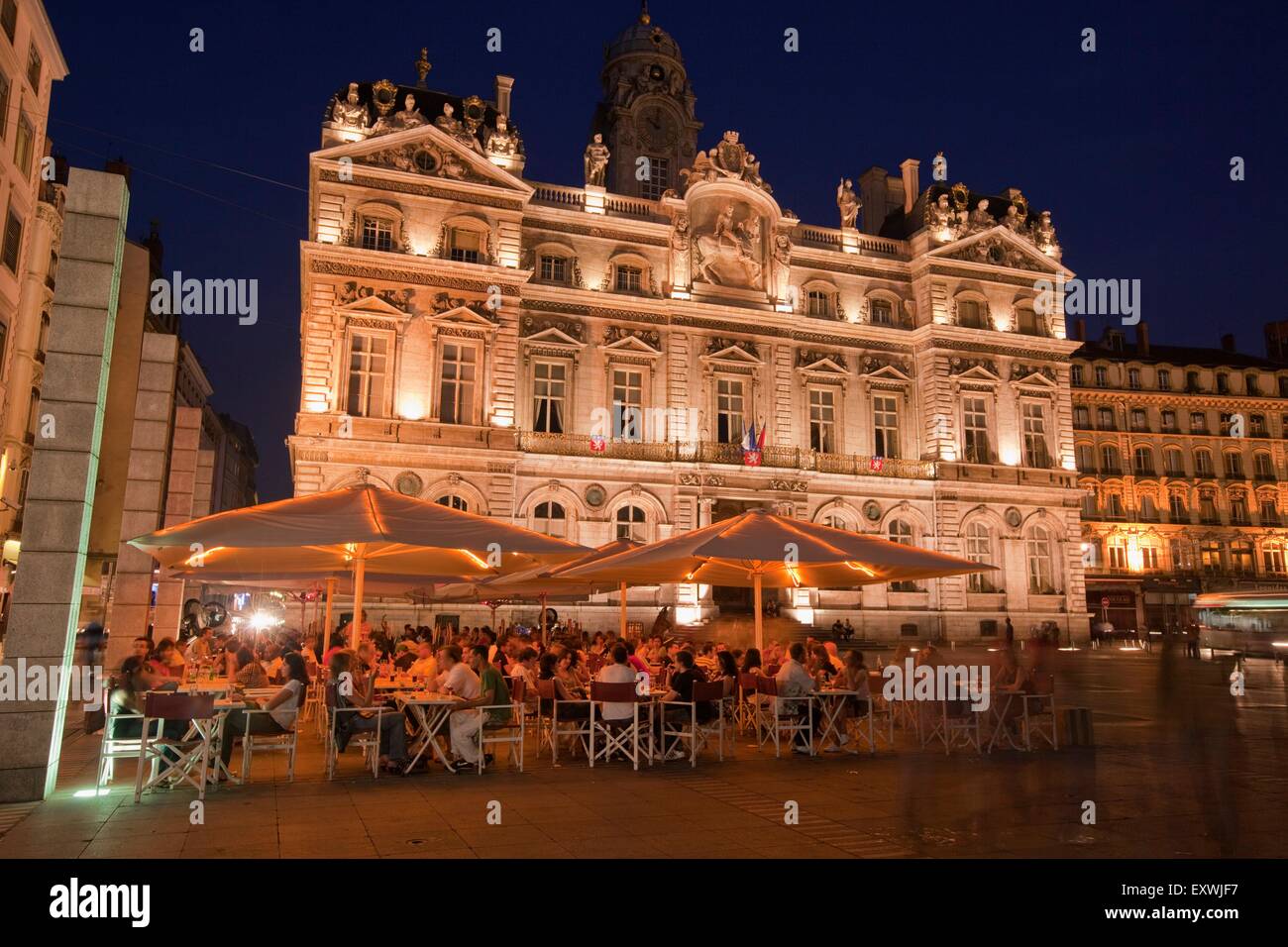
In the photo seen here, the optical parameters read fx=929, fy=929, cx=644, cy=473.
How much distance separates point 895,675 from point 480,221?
24553 millimetres

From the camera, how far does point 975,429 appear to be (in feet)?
129

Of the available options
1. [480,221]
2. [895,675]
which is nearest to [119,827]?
[895,675]

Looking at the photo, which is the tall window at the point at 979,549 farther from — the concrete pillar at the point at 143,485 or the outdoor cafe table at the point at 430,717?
the outdoor cafe table at the point at 430,717

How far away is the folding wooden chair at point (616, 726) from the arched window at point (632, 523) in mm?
21866

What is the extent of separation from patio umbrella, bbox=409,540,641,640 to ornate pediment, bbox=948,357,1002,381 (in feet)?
75.0

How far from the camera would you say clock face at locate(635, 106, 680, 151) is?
43.3 metres

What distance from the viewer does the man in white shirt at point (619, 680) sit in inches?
453

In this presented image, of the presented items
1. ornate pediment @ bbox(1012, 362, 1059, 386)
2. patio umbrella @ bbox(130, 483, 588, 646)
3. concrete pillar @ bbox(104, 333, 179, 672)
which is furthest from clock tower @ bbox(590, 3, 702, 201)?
patio umbrella @ bbox(130, 483, 588, 646)

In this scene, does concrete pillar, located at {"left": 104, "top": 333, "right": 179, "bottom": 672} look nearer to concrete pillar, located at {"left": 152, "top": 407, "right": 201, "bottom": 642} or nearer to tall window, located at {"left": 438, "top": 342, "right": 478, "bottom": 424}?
concrete pillar, located at {"left": 152, "top": 407, "right": 201, "bottom": 642}

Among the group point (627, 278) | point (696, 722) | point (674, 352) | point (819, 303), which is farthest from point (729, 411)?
point (696, 722)

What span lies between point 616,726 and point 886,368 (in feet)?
99.2

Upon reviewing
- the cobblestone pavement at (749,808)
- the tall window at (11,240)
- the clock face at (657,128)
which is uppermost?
the clock face at (657,128)

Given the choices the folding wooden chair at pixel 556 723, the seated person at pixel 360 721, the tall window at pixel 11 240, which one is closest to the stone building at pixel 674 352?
the tall window at pixel 11 240

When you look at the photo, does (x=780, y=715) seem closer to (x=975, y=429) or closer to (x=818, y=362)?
(x=818, y=362)
